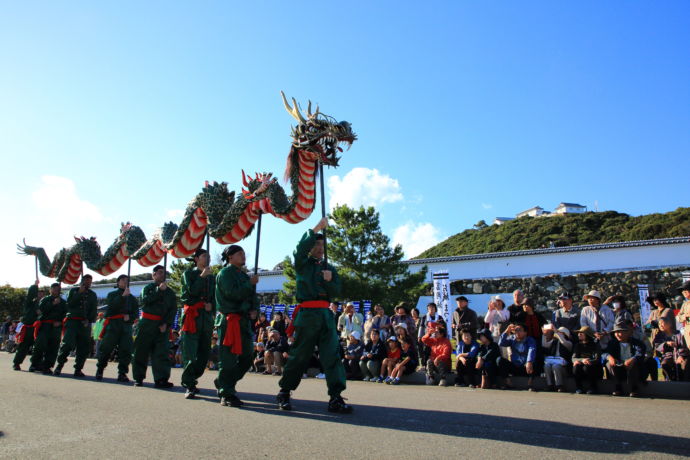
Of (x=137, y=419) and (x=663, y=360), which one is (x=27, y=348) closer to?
(x=137, y=419)

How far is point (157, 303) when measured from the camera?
25.7ft

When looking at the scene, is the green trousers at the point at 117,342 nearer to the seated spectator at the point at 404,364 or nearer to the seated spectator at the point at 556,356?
the seated spectator at the point at 404,364

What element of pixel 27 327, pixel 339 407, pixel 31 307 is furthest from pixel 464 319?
pixel 31 307

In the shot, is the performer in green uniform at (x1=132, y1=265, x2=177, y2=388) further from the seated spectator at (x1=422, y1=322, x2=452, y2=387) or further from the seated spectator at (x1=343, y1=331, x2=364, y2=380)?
the seated spectator at (x1=422, y1=322, x2=452, y2=387)

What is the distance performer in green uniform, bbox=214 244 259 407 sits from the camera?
18.0 feet

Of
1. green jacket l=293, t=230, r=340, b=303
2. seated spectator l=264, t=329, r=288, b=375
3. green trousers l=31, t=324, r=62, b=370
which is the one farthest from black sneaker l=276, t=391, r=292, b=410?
green trousers l=31, t=324, r=62, b=370

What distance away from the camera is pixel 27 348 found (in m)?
10.8

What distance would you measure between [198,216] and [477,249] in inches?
1641

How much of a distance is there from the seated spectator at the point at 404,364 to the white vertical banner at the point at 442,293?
687cm

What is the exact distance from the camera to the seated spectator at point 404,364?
883cm

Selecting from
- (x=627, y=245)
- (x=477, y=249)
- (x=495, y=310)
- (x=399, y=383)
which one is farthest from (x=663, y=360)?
(x=477, y=249)

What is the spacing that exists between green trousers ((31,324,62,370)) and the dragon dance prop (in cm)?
269

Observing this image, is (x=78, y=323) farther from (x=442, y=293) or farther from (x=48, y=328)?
(x=442, y=293)

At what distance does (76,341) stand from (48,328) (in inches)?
36.5
